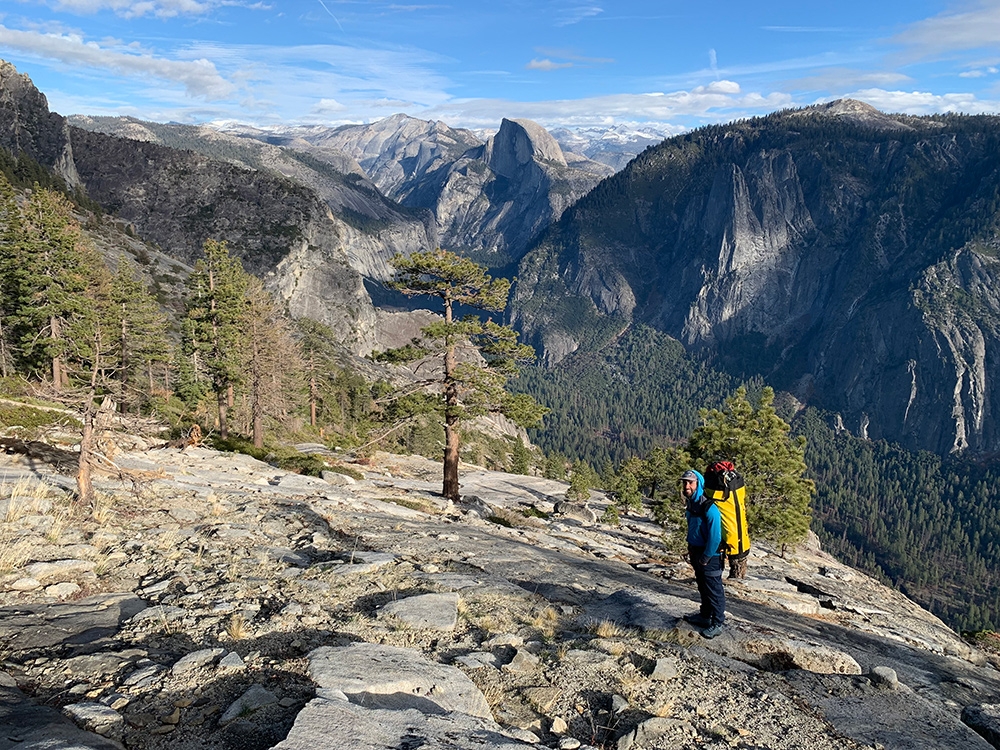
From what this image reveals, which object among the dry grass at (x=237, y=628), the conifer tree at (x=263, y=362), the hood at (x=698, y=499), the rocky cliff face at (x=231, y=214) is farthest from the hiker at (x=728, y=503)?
the rocky cliff face at (x=231, y=214)

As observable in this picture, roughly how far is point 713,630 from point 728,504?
80.7 inches

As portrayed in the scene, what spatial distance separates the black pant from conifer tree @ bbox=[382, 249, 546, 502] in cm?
1572

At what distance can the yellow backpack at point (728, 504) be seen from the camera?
9.76 m

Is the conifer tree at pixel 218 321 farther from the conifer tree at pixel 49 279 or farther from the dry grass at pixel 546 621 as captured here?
the dry grass at pixel 546 621

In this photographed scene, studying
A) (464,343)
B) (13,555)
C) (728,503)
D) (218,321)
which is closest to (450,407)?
(464,343)

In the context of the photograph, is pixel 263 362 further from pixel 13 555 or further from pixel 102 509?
pixel 13 555

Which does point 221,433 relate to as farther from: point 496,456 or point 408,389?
point 496,456

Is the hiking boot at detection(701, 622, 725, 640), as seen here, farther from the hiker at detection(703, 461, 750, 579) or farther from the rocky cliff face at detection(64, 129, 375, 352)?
the rocky cliff face at detection(64, 129, 375, 352)

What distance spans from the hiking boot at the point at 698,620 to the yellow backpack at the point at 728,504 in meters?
1.12

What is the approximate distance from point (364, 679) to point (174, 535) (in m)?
7.50

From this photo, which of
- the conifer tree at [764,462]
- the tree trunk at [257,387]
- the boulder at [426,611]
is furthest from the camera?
the tree trunk at [257,387]

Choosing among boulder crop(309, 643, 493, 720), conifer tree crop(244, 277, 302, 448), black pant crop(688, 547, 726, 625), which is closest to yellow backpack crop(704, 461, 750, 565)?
black pant crop(688, 547, 726, 625)

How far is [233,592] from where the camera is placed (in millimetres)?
8852

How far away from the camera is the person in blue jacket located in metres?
9.48
